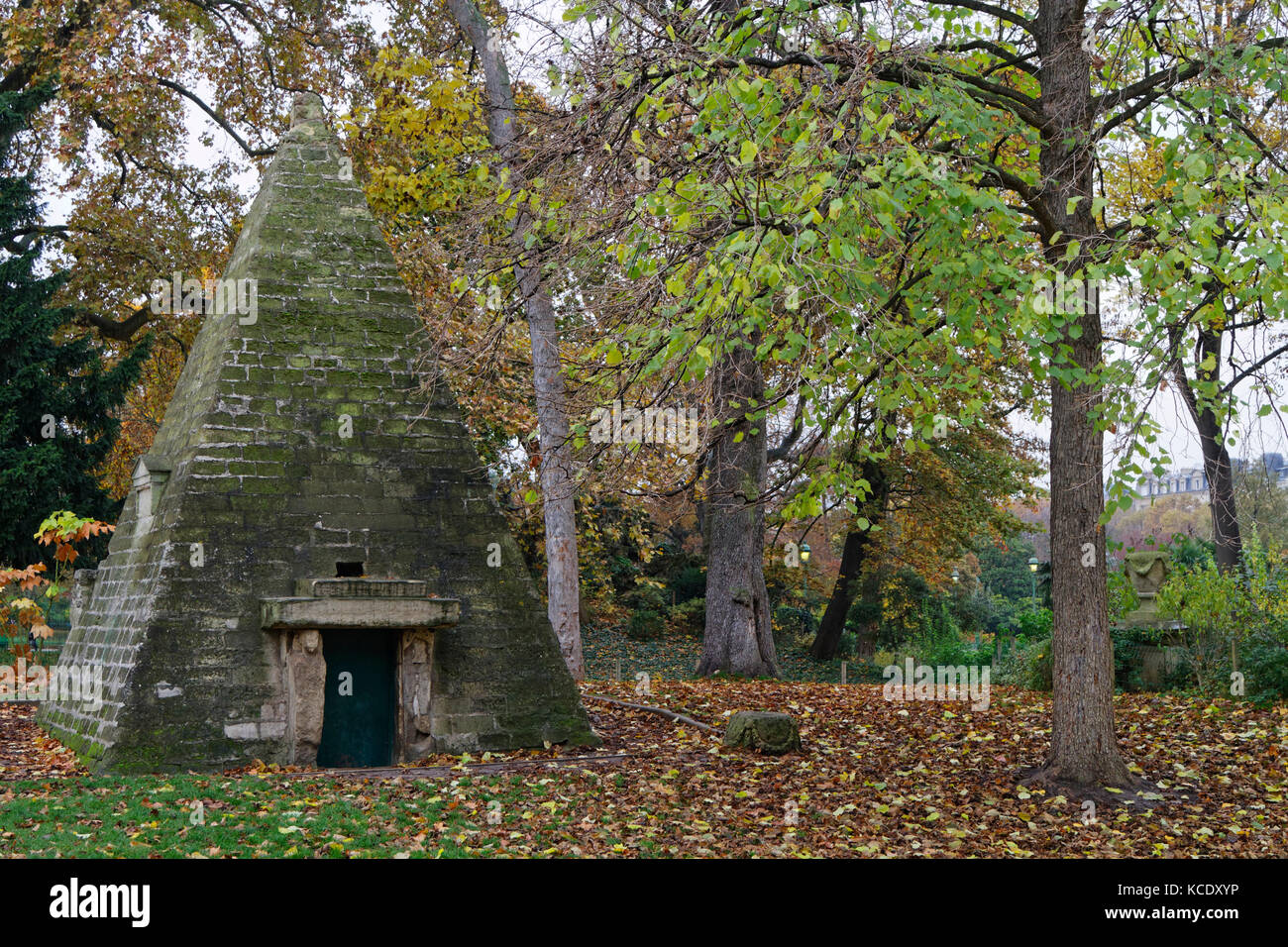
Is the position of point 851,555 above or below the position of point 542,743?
above

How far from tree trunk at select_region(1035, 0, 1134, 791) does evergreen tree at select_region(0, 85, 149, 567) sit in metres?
16.0

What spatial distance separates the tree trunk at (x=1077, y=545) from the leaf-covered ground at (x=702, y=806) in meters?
0.51

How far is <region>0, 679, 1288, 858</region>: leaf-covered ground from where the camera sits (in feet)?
22.0

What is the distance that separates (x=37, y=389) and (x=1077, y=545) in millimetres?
17496

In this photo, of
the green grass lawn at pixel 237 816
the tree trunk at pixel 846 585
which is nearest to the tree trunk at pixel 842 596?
the tree trunk at pixel 846 585

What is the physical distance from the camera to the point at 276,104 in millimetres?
19516

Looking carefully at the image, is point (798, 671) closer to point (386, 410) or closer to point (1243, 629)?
point (1243, 629)

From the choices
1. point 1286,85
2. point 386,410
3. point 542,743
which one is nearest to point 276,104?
point 386,410

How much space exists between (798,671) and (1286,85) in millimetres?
17351

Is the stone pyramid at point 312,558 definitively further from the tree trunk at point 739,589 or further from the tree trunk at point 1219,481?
the tree trunk at point 1219,481

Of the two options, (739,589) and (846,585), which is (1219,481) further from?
(846,585)

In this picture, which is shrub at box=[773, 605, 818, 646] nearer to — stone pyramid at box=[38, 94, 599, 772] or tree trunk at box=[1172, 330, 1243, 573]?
tree trunk at box=[1172, 330, 1243, 573]

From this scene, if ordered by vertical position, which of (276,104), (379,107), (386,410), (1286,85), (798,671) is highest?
(276,104)

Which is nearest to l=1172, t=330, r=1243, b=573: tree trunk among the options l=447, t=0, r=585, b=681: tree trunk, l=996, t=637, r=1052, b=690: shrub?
l=996, t=637, r=1052, b=690: shrub
